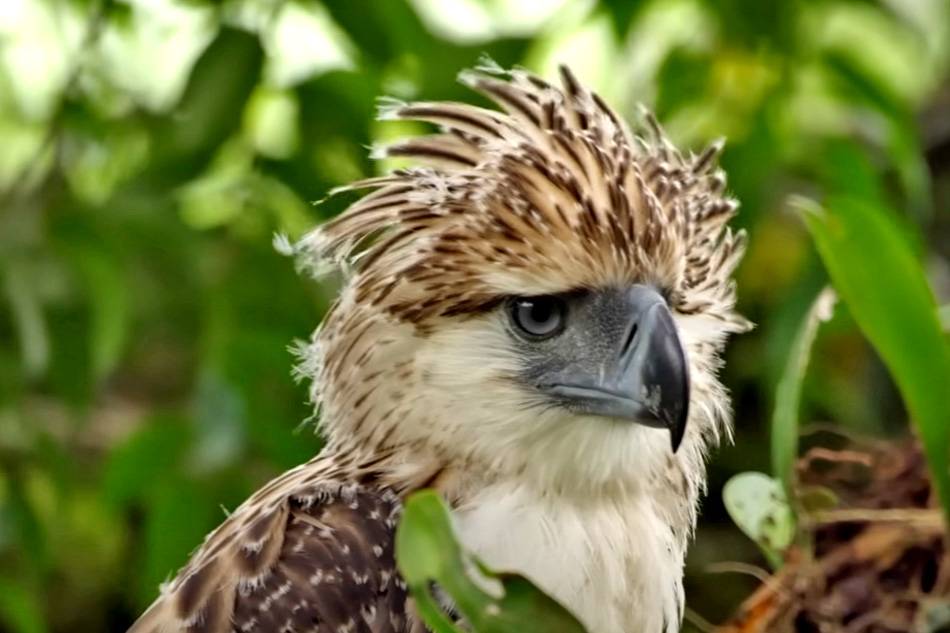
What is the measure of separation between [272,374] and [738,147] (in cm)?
119

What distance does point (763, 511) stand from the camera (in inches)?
107

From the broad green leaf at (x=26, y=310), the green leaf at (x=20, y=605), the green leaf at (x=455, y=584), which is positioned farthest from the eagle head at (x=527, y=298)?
the green leaf at (x=20, y=605)

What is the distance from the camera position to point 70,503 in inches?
206

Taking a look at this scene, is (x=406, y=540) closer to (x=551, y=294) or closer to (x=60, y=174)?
(x=551, y=294)

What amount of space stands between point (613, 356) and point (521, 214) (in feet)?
0.81

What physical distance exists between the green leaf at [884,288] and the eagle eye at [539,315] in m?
0.39

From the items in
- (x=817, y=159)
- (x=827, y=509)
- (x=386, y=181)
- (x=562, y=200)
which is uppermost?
(x=386, y=181)

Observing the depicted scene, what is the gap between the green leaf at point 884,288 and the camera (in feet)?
7.72

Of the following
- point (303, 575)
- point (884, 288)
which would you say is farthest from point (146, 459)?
point (884, 288)

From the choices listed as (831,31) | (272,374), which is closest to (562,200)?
(272,374)

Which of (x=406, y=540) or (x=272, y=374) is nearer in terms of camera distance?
(x=406, y=540)

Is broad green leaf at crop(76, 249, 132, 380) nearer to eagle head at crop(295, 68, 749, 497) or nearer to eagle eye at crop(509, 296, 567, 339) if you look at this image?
eagle head at crop(295, 68, 749, 497)

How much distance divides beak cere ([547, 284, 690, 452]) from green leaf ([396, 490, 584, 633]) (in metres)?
0.51

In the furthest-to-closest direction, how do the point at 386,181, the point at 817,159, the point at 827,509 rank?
the point at 817,159 → the point at 827,509 → the point at 386,181
